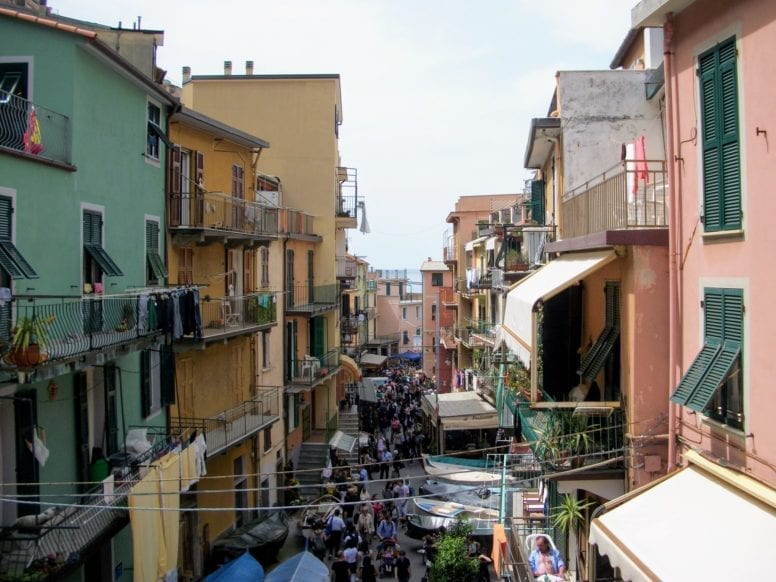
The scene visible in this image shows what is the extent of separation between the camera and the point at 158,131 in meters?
18.6

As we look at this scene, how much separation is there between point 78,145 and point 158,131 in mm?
4013

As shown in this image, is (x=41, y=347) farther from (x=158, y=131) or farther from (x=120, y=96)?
(x=158, y=131)

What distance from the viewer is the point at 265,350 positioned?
28.9 meters

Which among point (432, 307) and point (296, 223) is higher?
point (296, 223)

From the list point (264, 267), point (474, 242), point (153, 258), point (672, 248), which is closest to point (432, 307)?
point (474, 242)

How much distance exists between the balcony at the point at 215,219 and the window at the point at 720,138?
43.5 feet

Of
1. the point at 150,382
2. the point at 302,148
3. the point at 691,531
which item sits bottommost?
the point at 691,531

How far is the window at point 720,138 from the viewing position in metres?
9.19

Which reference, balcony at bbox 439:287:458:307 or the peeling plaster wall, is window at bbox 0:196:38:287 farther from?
balcony at bbox 439:287:458:307

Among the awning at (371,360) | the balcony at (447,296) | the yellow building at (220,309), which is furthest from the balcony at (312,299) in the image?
the awning at (371,360)

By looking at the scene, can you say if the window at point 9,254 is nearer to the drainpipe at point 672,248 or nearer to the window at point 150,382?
the window at point 150,382

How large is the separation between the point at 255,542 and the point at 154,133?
10.7 meters

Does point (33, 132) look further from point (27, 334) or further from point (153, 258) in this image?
point (153, 258)

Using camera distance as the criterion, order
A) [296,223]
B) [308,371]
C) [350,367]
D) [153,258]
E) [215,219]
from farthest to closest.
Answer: [350,367] → [296,223] → [308,371] → [215,219] → [153,258]
